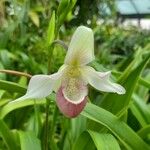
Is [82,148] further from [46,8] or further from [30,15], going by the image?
[30,15]

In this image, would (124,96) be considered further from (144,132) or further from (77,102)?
(77,102)

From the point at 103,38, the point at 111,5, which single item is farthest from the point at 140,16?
the point at 111,5

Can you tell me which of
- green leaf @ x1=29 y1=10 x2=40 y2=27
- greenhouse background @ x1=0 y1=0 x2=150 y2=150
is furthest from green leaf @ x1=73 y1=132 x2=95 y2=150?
green leaf @ x1=29 y1=10 x2=40 y2=27

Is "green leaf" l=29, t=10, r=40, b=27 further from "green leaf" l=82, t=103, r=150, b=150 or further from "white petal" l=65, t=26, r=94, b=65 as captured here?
"white petal" l=65, t=26, r=94, b=65

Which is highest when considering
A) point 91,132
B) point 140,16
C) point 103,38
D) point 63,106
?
point 63,106

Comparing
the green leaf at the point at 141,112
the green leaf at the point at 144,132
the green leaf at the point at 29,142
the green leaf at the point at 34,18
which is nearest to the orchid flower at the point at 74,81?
the green leaf at the point at 29,142

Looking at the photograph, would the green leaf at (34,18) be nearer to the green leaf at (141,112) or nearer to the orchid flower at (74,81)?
the green leaf at (141,112)
